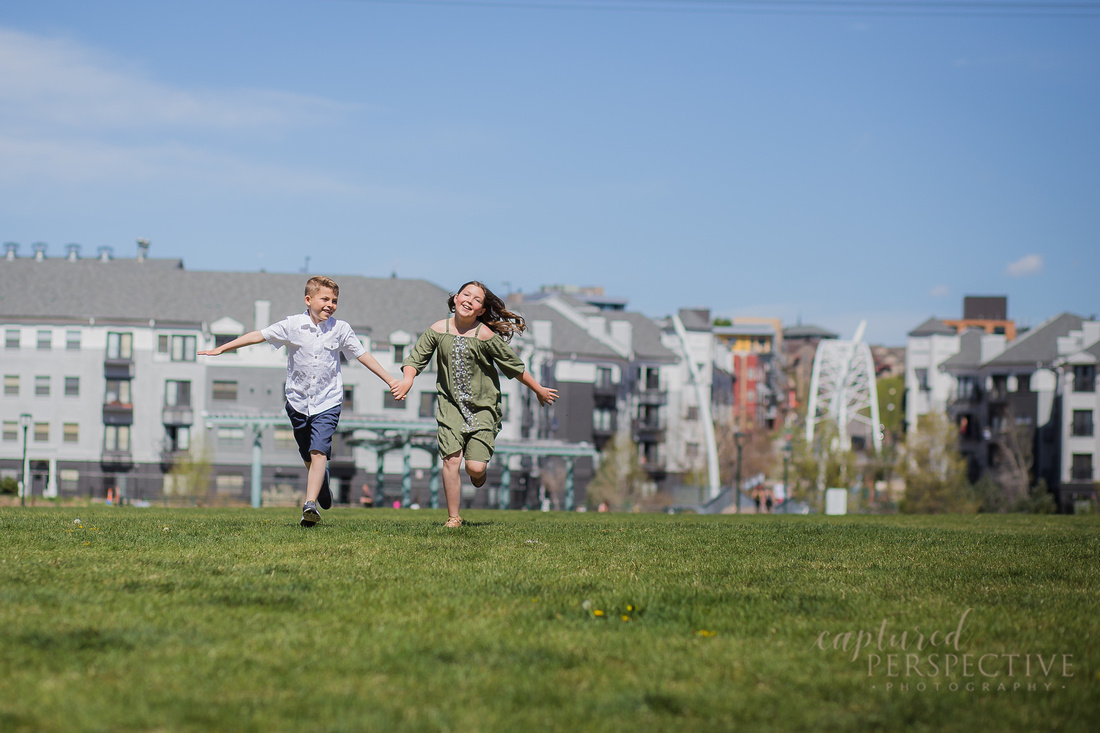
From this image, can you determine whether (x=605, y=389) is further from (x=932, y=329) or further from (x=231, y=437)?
(x=932, y=329)

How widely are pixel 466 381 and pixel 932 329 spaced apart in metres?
97.9

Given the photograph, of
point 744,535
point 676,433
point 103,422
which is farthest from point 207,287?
point 744,535

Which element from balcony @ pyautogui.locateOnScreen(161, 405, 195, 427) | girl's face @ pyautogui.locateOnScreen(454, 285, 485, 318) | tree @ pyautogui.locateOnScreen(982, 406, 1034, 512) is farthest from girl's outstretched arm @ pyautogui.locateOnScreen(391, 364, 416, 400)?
tree @ pyautogui.locateOnScreen(982, 406, 1034, 512)

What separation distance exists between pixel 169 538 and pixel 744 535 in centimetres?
486

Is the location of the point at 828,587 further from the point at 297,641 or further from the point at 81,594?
the point at 81,594

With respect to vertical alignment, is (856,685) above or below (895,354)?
below

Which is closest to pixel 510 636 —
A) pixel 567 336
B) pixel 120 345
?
pixel 120 345

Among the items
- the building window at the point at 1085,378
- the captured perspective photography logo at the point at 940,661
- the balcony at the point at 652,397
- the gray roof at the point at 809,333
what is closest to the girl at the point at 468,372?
the captured perspective photography logo at the point at 940,661

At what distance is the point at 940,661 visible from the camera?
4.85m

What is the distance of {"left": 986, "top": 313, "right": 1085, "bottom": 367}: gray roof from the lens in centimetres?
8569

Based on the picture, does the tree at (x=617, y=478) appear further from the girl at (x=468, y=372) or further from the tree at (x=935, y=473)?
the girl at (x=468, y=372)

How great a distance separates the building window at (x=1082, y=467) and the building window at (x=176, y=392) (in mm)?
57367

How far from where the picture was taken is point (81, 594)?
5738mm

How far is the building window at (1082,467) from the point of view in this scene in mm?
77000
